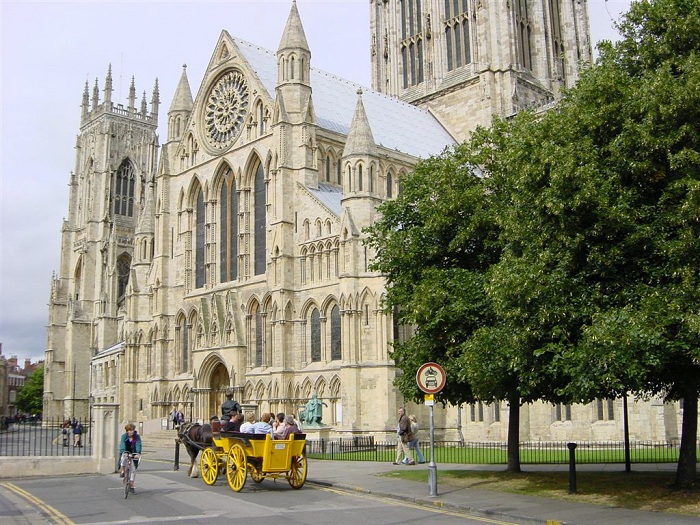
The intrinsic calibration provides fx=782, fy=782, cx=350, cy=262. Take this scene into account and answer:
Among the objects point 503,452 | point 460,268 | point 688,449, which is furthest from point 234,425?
point 503,452

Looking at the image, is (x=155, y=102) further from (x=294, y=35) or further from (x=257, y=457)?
(x=257, y=457)

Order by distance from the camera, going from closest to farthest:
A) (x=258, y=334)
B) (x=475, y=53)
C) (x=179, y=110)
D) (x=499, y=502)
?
(x=499, y=502), (x=258, y=334), (x=179, y=110), (x=475, y=53)

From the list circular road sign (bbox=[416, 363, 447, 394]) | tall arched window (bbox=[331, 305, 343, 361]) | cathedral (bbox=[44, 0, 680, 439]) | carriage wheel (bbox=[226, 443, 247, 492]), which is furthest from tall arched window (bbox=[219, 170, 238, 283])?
circular road sign (bbox=[416, 363, 447, 394])

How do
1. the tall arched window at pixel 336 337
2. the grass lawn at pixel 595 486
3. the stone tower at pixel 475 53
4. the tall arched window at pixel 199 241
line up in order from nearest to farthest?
the grass lawn at pixel 595 486, the tall arched window at pixel 336 337, the tall arched window at pixel 199 241, the stone tower at pixel 475 53

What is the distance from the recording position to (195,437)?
66.2 feet

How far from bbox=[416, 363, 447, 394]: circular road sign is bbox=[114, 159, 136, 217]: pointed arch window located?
263 feet

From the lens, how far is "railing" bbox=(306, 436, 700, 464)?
2555 centimetres

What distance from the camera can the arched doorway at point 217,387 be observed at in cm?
4503

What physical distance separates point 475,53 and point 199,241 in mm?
24640

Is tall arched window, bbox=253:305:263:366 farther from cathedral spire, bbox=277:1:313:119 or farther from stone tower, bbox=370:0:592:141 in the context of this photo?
stone tower, bbox=370:0:592:141

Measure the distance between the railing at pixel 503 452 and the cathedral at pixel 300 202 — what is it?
4.88ft

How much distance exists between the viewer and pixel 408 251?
2131 cm

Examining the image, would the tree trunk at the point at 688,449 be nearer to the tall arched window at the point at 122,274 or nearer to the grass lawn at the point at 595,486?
the grass lawn at the point at 595,486

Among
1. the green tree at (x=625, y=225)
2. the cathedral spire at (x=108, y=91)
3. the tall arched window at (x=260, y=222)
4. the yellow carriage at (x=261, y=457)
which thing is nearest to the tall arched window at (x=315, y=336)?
the tall arched window at (x=260, y=222)
